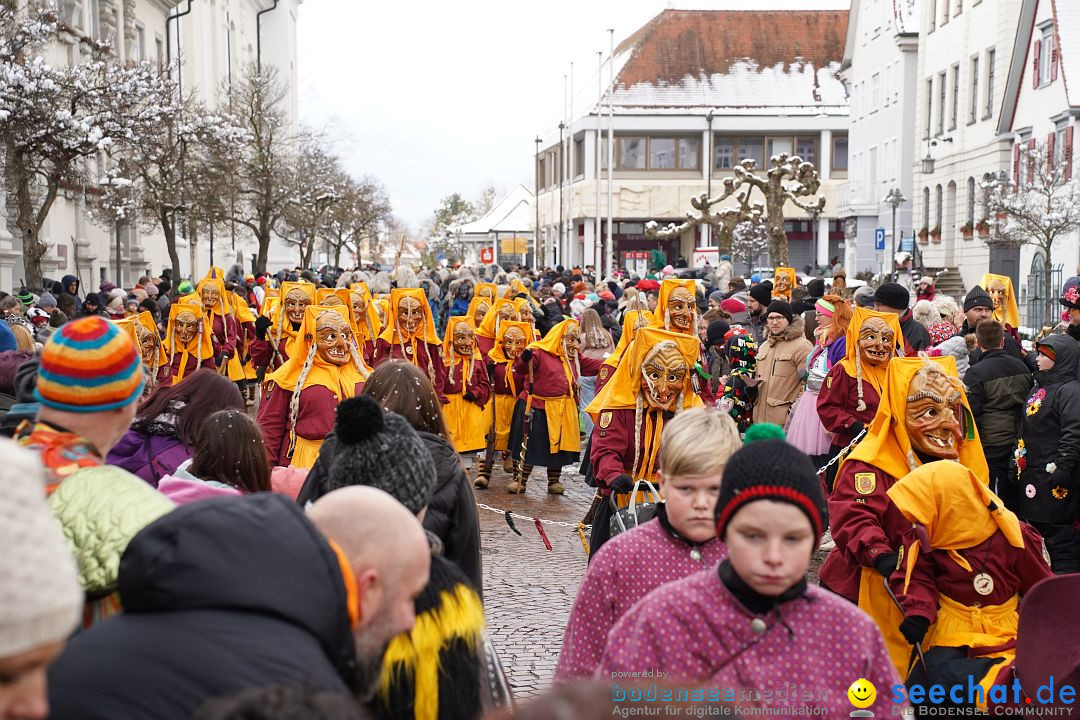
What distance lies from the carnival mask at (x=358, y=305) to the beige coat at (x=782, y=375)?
4.52 metres

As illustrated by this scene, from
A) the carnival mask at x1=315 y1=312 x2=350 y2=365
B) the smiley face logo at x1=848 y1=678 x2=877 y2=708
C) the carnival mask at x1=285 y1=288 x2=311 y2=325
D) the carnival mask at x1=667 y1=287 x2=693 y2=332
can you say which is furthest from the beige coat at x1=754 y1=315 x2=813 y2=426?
the smiley face logo at x1=848 y1=678 x2=877 y2=708

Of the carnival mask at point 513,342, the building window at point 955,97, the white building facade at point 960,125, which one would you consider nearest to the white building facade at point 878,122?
the white building facade at point 960,125

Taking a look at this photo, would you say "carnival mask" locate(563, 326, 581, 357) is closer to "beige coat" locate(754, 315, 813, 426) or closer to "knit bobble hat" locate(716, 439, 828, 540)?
"beige coat" locate(754, 315, 813, 426)

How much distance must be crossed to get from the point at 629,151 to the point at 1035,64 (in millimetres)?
34000

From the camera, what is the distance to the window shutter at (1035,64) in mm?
34688

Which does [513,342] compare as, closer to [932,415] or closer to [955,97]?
[932,415]

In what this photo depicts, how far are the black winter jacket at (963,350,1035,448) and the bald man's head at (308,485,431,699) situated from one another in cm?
728

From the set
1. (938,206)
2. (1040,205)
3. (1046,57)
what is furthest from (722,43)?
(1040,205)

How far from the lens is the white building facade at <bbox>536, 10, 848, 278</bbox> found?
66375mm

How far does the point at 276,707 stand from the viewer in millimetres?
1730

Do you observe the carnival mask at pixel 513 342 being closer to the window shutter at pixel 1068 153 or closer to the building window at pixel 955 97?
the window shutter at pixel 1068 153

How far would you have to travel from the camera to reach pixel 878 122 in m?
51.8

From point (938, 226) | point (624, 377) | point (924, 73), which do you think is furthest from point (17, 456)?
point (924, 73)

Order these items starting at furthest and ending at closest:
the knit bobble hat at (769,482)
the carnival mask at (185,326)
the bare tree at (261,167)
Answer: the bare tree at (261,167)
the carnival mask at (185,326)
the knit bobble hat at (769,482)
